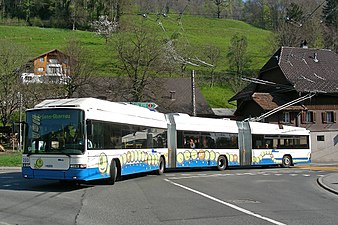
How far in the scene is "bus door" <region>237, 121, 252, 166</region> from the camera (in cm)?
2911

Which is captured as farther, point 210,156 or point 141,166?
point 210,156

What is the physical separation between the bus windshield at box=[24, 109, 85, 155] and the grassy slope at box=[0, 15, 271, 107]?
51.8 meters

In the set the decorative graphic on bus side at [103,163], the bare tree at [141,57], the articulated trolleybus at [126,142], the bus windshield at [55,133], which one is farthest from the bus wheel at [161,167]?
the bare tree at [141,57]

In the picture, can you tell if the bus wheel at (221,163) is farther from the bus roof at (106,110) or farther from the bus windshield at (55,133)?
the bus windshield at (55,133)

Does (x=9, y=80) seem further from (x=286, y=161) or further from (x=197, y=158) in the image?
(x=286, y=161)

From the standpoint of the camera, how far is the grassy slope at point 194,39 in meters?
73.1

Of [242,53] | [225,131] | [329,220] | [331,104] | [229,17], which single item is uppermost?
[229,17]

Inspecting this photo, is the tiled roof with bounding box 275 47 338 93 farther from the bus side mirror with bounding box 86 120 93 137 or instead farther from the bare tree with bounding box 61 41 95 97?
the bus side mirror with bounding box 86 120 93 137

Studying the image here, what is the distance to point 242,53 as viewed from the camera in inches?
3031

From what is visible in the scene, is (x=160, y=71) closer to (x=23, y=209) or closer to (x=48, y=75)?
(x=48, y=75)

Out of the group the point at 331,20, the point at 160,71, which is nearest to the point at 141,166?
the point at 160,71

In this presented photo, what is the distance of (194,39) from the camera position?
87.9m

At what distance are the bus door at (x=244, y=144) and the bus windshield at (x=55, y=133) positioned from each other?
15.7m

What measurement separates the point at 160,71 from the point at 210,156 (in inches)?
960
